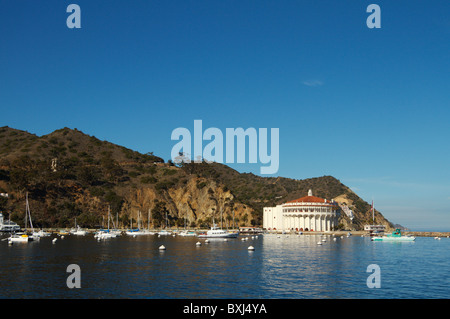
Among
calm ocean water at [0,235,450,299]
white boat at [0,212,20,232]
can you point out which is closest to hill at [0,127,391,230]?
white boat at [0,212,20,232]

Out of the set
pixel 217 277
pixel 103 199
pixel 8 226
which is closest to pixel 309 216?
pixel 103 199

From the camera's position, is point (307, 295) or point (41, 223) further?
point (41, 223)

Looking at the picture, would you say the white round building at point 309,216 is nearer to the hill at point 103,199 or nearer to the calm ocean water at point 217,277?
the hill at point 103,199

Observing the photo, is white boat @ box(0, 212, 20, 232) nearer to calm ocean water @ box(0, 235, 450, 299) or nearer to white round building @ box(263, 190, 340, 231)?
calm ocean water @ box(0, 235, 450, 299)

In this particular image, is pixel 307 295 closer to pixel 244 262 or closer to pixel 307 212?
pixel 244 262

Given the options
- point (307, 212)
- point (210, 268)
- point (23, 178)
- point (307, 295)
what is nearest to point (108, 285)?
point (210, 268)

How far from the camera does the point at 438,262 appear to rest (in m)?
69.6

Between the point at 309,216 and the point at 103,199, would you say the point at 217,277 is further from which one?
the point at 103,199

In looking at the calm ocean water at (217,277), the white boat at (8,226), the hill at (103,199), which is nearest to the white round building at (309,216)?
the hill at (103,199)

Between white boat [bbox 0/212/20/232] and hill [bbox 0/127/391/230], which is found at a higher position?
hill [bbox 0/127/391/230]

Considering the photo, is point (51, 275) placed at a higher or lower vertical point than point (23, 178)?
lower

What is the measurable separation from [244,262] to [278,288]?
21691mm

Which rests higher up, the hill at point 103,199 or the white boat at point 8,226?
the hill at point 103,199

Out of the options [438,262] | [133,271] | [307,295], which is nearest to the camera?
[307,295]
